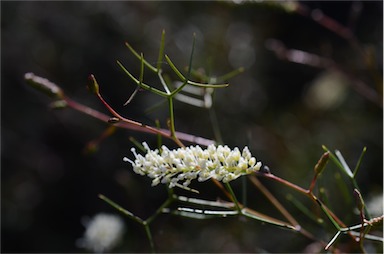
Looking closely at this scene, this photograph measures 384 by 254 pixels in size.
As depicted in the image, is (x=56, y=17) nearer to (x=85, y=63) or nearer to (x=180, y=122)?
(x=85, y=63)

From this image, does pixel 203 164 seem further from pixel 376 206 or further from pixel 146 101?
pixel 146 101

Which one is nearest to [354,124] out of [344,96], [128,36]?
[344,96]

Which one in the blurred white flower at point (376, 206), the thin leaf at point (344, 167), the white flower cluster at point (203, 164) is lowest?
the blurred white flower at point (376, 206)

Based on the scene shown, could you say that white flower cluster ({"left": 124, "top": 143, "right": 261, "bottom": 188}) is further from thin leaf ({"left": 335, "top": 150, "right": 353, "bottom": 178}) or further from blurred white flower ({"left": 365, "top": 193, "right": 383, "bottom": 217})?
blurred white flower ({"left": 365, "top": 193, "right": 383, "bottom": 217})

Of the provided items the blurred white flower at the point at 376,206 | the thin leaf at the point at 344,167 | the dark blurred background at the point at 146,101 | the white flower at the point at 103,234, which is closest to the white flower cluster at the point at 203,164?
the thin leaf at the point at 344,167

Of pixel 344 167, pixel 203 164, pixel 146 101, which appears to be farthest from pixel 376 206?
pixel 146 101

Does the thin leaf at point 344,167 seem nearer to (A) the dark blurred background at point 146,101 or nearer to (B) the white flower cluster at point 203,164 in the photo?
(B) the white flower cluster at point 203,164
